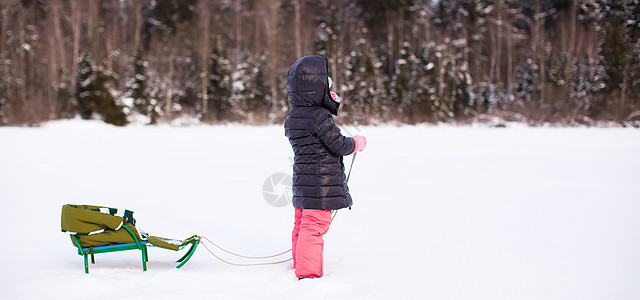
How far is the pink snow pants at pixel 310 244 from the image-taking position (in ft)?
8.48

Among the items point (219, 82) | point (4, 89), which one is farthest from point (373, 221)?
point (4, 89)

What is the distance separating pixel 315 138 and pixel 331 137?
115 millimetres

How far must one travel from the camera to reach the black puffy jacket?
2.58m

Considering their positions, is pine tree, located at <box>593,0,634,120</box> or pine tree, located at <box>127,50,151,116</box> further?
pine tree, located at <box>127,50,151,116</box>

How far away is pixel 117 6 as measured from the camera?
1057 inches

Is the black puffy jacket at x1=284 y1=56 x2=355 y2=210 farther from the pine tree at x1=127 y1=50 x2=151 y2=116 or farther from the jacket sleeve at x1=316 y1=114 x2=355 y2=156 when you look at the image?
the pine tree at x1=127 y1=50 x2=151 y2=116

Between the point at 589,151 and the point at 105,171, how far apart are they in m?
8.57

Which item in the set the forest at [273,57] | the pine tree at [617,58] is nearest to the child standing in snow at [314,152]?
the pine tree at [617,58]

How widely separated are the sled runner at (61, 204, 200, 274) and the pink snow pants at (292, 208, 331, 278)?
796 mm

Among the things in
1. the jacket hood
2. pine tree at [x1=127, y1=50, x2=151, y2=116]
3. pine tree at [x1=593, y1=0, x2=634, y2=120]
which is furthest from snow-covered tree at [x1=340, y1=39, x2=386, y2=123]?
the jacket hood

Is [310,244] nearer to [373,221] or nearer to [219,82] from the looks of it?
[373,221]

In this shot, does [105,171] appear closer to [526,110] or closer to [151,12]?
[526,110]

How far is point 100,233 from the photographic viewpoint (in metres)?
2.65

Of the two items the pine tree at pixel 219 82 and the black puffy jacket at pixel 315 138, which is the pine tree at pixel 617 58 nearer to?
the black puffy jacket at pixel 315 138
